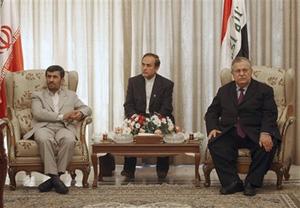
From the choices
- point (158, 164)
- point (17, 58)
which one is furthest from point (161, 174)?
point (17, 58)

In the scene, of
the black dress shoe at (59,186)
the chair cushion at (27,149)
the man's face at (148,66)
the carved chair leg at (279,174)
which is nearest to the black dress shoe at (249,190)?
the carved chair leg at (279,174)

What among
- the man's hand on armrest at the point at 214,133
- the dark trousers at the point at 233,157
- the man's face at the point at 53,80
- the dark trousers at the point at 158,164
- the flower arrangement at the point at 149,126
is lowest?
the dark trousers at the point at 158,164

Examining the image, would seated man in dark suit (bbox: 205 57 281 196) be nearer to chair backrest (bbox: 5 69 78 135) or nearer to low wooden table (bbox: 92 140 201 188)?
low wooden table (bbox: 92 140 201 188)

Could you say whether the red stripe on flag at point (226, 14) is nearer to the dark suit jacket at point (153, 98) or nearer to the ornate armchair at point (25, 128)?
the dark suit jacket at point (153, 98)

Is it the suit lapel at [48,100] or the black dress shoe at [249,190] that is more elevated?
the suit lapel at [48,100]

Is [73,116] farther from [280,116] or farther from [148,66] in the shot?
[280,116]

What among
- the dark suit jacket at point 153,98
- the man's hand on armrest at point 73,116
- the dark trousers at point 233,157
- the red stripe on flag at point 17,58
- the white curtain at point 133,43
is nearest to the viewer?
the dark trousers at point 233,157

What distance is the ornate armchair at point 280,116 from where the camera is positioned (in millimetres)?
5180

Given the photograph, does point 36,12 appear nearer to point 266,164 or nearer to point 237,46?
point 237,46

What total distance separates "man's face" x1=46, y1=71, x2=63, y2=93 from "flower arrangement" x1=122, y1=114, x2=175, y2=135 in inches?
29.9

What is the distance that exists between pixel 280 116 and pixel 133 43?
2.14 metres

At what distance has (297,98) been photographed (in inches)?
268

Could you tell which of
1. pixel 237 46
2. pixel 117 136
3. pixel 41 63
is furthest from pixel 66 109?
pixel 237 46

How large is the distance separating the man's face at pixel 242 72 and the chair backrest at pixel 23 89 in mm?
1653
